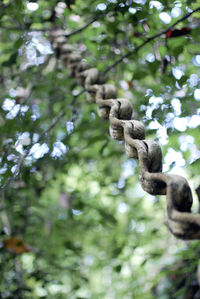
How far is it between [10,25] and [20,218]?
0.78 m

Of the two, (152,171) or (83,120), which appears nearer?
(152,171)

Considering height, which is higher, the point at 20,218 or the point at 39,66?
the point at 39,66

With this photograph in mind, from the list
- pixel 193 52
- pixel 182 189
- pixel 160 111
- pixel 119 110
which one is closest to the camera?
pixel 182 189

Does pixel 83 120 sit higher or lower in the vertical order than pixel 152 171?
lower

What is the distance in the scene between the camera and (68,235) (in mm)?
1521

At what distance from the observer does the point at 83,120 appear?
3.72 ft

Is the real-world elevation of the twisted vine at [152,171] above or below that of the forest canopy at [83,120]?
above

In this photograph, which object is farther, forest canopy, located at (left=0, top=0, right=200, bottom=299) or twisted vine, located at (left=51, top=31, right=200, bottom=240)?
forest canopy, located at (left=0, top=0, right=200, bottom=299)

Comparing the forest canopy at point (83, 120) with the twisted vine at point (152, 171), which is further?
the forest canopy at point (83, 120)

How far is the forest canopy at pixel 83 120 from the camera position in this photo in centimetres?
76

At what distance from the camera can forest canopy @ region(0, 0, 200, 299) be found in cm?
76

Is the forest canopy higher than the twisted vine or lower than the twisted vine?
lower

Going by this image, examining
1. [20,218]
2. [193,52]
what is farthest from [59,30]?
[20,218]

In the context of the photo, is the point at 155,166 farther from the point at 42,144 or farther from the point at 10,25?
the point at 10,25
